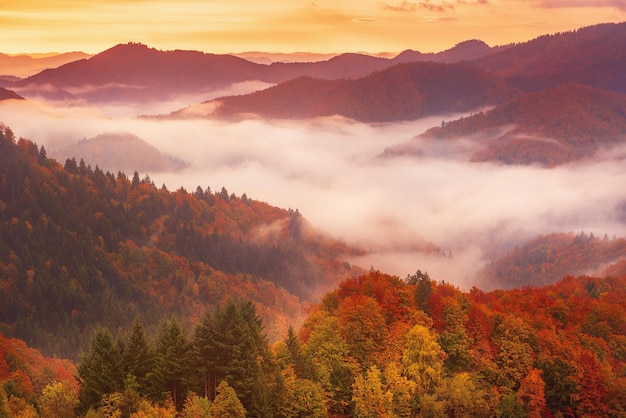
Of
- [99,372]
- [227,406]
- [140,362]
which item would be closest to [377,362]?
[227,406]

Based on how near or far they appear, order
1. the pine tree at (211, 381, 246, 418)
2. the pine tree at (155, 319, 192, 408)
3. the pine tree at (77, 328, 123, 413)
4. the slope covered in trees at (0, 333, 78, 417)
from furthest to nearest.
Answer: the pine tree at (155, 319, 192, 408) → the pine tree at (211, 381, 246, 418) → the pine tree at (77, 328, 123, 413) → the slope covered in trees at (0, 333, 78, 417)

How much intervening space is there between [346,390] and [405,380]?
209 inches

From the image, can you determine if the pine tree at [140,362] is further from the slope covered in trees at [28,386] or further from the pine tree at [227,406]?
the pine tree at [227,406]

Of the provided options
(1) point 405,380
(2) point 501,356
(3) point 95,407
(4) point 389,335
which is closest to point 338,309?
(4) point 389,335

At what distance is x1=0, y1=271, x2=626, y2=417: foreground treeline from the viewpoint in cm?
5638

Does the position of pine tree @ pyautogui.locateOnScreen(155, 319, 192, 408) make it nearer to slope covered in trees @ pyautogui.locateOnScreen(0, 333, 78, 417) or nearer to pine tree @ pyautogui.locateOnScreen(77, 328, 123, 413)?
pine tree @ pyautogui.locateOnScreen(77, 328, 123, 413)

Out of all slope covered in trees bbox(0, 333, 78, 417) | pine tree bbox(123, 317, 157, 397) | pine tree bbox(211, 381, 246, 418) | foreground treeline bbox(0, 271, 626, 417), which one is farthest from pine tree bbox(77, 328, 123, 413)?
pine tree bbox(211, 381, 246, 418)

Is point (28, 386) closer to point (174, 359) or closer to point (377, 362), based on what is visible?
point (174, 359)

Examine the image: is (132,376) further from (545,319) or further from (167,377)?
(545,319)

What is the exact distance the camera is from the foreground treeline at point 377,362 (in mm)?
56375

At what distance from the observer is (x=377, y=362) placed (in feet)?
223

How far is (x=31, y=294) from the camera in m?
189

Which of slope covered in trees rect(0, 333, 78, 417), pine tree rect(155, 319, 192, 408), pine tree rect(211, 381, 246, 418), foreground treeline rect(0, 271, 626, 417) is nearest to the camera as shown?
slope covered in trees rect(0, 333, 78, 417)

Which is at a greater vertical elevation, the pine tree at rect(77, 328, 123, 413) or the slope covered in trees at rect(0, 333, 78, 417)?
the pine tree at rect(77, 328, 123, 413)
